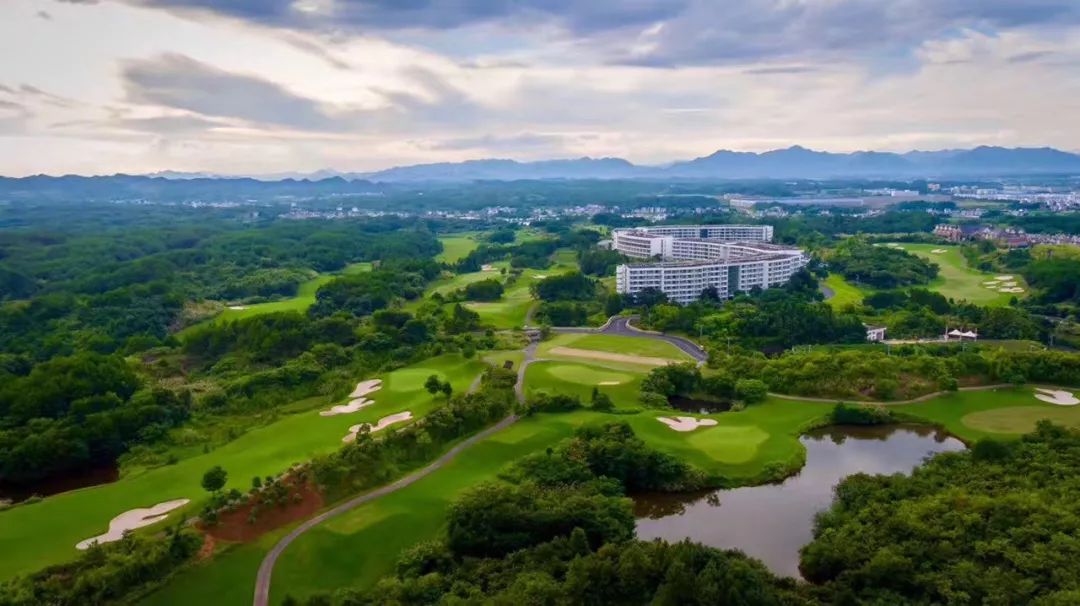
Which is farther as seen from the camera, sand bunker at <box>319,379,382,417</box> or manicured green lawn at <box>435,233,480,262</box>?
manicured green lawn at <box>435,233,480,262</box>

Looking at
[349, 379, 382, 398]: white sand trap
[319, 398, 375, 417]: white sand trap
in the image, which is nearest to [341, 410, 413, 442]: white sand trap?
[319, 398, 375, 417]: white sand trap

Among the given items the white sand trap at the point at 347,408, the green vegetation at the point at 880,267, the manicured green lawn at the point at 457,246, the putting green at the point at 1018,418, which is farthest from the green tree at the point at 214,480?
the manicured green lawn at the point at 457,246

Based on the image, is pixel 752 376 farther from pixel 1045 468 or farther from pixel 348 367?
pixel 348 367

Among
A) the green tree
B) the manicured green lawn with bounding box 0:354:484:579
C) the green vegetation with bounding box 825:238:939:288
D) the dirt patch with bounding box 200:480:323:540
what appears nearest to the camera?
the dirt patch with bounding box 200:480:323:540

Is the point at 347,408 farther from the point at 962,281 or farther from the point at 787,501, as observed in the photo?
the point at 962,281

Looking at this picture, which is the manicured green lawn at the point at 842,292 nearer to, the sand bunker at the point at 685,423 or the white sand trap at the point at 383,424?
the sand bunker at the point at 685,423

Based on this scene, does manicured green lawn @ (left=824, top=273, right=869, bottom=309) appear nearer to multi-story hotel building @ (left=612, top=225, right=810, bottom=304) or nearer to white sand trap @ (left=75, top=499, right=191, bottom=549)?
multi-story hotel building @ (left=612, top=225, right=810, bottom=304)
